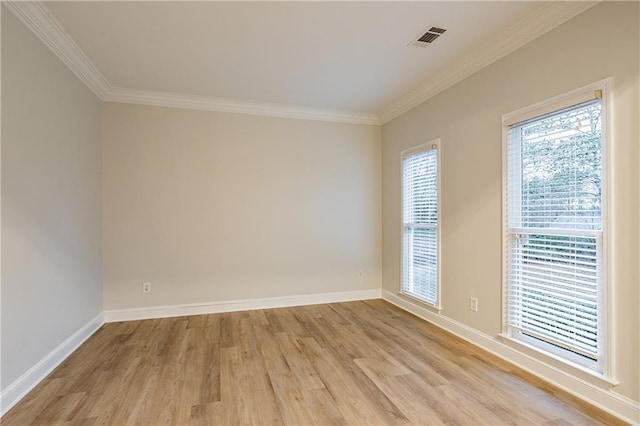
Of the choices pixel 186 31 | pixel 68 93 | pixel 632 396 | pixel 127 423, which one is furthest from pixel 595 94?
pixel 68 93

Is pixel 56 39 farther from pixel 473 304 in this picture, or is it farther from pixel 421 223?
pixel 473 304

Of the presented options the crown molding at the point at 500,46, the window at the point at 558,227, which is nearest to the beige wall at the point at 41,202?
the crown molding at the point at 500,46

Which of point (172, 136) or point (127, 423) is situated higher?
point (172, 136)

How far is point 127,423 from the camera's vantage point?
1.76m

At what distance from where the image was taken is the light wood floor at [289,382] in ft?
5.98

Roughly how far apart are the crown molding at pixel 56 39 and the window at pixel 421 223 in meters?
3.50

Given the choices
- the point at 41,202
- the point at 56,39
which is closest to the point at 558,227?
the point at 41,202

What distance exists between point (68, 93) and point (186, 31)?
50.6 inches

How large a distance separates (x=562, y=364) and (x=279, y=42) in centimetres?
324

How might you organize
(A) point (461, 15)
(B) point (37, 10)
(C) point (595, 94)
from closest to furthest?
(C) point (595, 94) → (B) point (37, 10) → (A) point (461, 15)

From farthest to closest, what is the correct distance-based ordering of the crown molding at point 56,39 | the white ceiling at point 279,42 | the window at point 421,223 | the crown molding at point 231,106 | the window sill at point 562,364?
the crown molding at point 231,106, the window at point 421,223, the white ceiling at point 279,42, the crown molding at point 56,39, the window sill at point 562,364

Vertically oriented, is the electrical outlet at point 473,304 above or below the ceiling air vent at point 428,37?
below

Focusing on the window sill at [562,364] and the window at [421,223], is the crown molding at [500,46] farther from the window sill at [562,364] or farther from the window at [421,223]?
the window sill at [562,364]

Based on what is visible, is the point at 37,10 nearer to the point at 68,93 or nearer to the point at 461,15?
the point at 68,93
